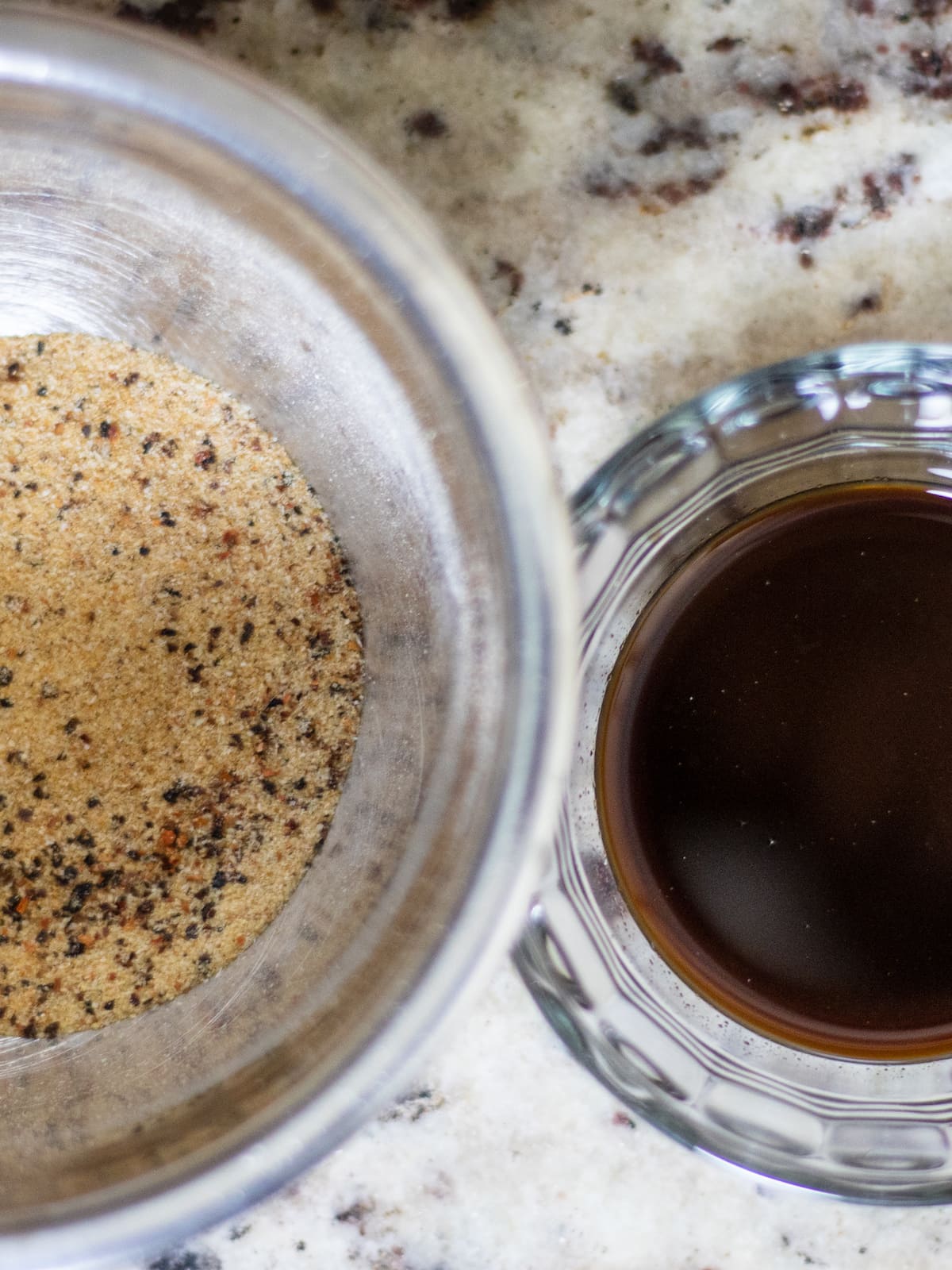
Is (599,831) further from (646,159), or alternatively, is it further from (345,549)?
(646,159)

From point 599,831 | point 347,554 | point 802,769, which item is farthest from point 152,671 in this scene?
point 802,769

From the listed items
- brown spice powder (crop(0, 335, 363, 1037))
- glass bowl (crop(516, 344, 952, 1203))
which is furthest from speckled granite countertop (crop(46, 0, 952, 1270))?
brown spice powder (crop(0, 335, 363, 1037))

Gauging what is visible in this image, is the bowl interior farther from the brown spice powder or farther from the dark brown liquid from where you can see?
the dark brown liquid

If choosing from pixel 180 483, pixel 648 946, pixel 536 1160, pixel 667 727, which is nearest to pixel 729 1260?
pixel 536 1160

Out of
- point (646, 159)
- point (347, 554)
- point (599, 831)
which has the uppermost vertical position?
point (646, 159)

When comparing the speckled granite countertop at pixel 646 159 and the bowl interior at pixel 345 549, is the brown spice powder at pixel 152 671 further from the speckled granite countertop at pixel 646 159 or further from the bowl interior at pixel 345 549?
the speckled granite countertop at pixel 646 159

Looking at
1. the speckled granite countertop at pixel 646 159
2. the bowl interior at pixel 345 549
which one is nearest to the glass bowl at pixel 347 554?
the bowl interior at pixel 345 549
